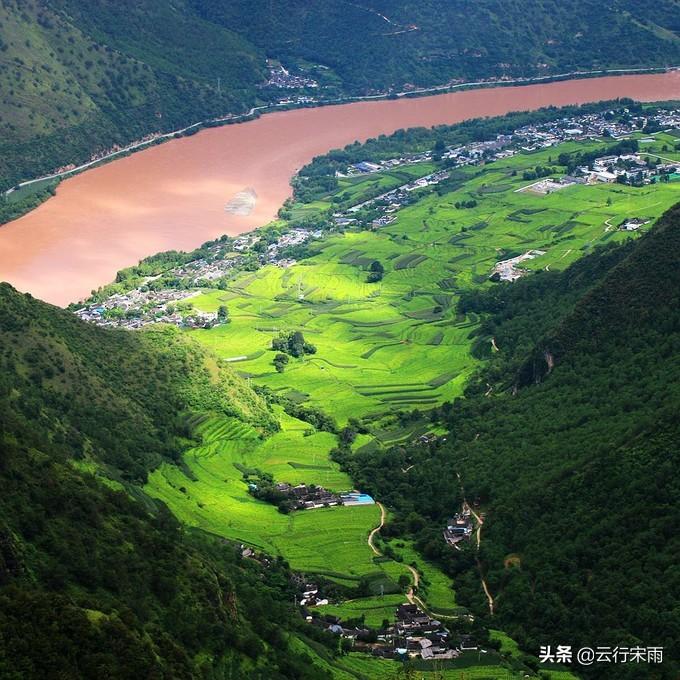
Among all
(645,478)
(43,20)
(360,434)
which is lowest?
(360,434)

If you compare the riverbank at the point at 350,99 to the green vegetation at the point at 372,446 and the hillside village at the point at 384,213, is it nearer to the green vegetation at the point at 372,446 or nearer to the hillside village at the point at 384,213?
the hillside village at the point at 384,213

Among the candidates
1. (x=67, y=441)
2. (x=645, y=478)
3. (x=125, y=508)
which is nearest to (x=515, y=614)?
(x=645, y=478)

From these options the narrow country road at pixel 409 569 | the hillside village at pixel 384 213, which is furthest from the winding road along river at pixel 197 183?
the narrow country road at pixel 409 569

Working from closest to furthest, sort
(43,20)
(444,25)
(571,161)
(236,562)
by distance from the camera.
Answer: (236,562)
(571,161)
(43,20)
(444,25)

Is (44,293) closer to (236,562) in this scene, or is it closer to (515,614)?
(236,562)

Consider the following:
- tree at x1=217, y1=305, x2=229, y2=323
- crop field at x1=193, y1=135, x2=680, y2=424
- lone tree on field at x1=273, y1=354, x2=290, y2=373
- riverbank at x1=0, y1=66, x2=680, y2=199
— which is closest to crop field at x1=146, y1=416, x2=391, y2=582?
crop field at x1=193, y1=135, x2=680, y2=424
